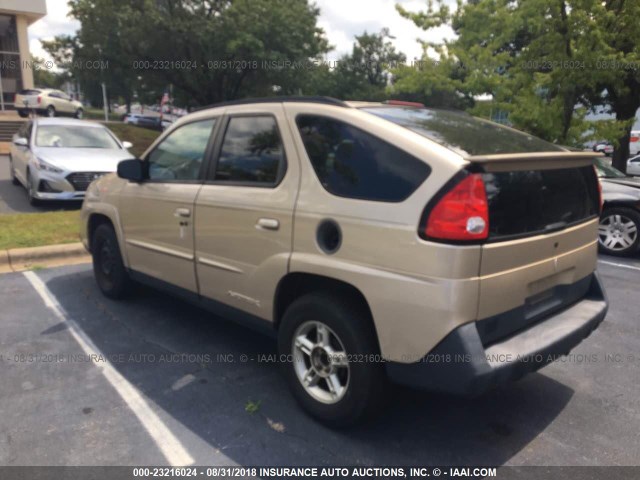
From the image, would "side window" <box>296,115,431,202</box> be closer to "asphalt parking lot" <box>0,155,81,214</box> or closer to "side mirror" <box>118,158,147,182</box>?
"side mirror" <box>118,158,147,182</box>

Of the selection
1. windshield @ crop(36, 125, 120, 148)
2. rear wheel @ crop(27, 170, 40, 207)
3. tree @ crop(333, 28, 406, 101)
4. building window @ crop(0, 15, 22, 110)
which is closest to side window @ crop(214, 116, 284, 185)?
rear wheel @ crop(27, 170, 40, 207)

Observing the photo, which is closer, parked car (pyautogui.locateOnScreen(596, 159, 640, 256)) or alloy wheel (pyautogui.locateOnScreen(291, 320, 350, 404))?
alloy wheel (pyautogui.locateOnScreen(291, 320, 350, 404))

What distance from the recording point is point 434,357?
238 centimetres

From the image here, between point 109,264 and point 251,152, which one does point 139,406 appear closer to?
point 251,152

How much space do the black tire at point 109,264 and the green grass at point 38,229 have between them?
1843 millimetres

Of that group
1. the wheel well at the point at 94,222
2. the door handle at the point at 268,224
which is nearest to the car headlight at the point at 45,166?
the wheel well at the point at 94,222

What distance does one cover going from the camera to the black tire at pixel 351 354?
261 centimetres

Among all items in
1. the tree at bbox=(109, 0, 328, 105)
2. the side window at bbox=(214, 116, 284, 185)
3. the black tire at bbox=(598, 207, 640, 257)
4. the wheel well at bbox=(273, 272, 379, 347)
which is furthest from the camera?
the tree at bbox=(109, 0, 328, 105)

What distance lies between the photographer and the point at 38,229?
691 cm

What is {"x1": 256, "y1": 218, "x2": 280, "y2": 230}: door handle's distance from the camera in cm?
297

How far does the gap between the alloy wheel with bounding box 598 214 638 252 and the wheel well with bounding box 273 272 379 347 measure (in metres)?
6.02

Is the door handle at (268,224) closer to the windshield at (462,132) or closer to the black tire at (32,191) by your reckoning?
the windshield at (462,132)

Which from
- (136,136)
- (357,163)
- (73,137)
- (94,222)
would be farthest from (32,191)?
(136,136)

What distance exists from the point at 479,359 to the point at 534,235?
30.6 inches
